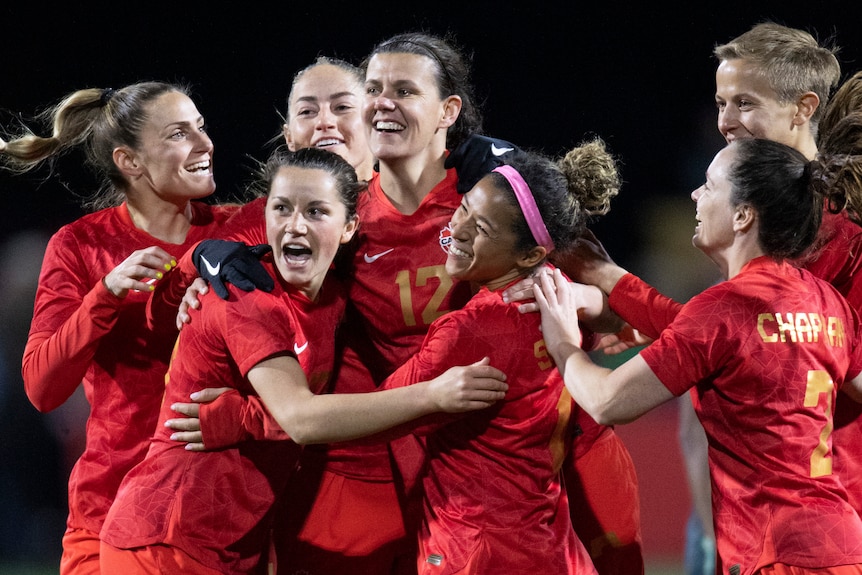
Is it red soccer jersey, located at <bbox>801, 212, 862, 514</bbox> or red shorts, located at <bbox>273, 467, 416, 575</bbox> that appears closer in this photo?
red soccer jersey, located at <bbox>801, 212, 862, 514</bbox>

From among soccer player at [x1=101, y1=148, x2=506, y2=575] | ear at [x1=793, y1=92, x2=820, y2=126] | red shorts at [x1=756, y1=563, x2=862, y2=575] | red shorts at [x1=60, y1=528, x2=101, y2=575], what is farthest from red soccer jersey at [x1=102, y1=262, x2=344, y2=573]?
ear at [x1=793, y1=92, x2=820, y2=126]

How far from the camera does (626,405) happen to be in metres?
2.40

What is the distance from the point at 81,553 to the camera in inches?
120

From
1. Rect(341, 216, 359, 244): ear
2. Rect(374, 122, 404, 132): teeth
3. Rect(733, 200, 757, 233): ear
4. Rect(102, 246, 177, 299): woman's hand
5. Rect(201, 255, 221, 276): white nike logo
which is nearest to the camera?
Rect(733, 200, 757, 233): ear

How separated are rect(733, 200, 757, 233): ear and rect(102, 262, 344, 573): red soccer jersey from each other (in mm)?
1159

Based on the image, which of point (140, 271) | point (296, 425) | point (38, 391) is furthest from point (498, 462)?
point (38, 391)

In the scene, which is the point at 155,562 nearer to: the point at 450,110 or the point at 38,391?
the point at 38,391

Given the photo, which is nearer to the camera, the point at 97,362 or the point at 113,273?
the point at 113,273

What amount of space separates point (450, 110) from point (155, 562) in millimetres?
1693

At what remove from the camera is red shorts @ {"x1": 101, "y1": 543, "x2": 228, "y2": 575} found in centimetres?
247

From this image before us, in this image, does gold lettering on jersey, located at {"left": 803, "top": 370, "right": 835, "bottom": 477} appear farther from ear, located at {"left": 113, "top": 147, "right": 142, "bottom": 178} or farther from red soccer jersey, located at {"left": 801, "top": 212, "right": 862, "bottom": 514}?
ear, located at {"left": 113, "top": 147, "right": 142, "bottom": 178}

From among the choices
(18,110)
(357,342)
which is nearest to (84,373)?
(357,342)

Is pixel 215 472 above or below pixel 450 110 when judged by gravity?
below

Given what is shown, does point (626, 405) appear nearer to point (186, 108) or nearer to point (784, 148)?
point (784, 148)
